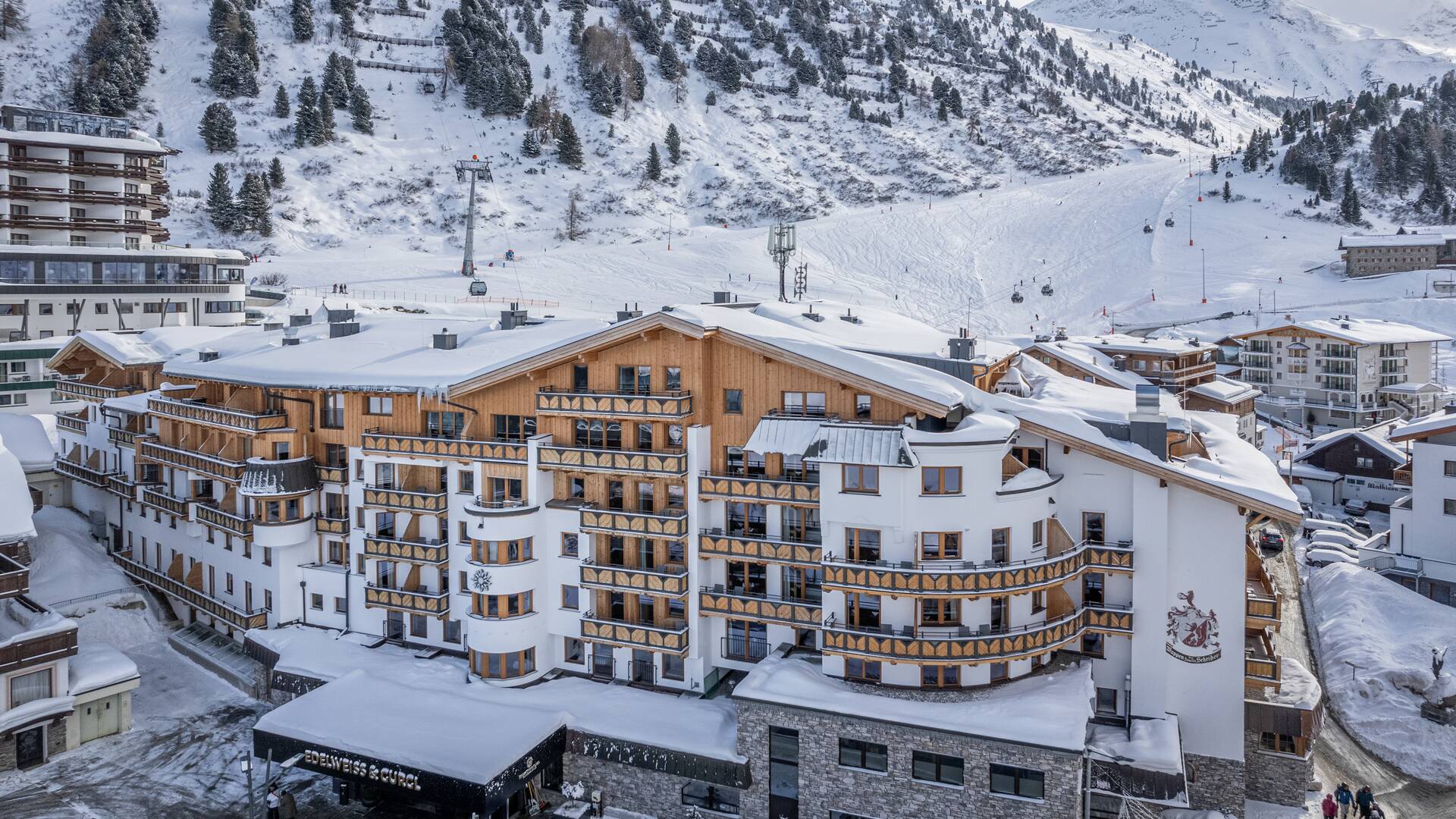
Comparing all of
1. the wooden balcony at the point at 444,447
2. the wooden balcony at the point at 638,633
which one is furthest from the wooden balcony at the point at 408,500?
the wooden balcony at the point at 638,633

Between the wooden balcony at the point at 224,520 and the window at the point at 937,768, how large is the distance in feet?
78.7

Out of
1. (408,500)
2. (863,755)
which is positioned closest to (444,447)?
(408,500)

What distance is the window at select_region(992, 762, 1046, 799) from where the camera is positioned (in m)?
23.5

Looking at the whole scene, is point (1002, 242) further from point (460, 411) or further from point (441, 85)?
point (460, 411)

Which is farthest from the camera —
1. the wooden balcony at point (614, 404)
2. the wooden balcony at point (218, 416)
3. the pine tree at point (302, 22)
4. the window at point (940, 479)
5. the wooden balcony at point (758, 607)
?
the pine tree at point (302, 22)

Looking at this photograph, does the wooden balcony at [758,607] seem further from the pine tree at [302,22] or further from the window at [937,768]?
the pine tree at [302,22]

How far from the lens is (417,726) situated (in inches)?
1067

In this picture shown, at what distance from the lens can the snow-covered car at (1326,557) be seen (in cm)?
4800

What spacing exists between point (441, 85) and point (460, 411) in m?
122

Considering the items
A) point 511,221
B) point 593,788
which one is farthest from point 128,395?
point 511,221

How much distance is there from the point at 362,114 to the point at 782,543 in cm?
11509

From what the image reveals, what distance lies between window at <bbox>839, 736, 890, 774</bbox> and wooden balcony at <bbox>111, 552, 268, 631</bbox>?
21.7m

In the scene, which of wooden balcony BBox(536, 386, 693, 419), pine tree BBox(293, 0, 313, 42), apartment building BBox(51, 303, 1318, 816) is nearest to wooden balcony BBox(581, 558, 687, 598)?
apartment building BBox(51, 303, 1318, 816)

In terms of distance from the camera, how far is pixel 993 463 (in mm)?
25703
